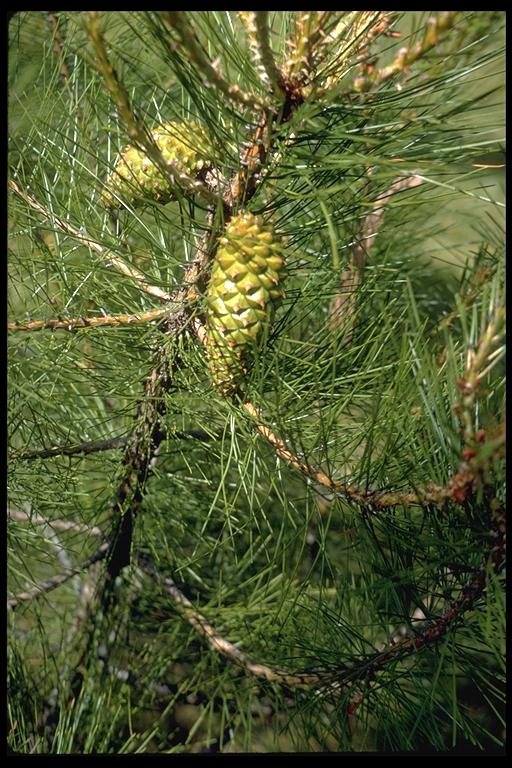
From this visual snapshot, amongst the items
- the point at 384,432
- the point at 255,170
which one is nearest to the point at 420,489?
the point at 384,432

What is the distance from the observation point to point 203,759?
0.47 meters

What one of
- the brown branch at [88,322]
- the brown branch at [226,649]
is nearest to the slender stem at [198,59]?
the brown branch at [88,322]

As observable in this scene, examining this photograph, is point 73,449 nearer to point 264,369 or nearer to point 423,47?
point 264,369

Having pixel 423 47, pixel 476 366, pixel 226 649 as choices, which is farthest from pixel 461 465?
pixel 226 649

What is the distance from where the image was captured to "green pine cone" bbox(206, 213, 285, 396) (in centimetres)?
32

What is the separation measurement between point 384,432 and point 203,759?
0.27 metres

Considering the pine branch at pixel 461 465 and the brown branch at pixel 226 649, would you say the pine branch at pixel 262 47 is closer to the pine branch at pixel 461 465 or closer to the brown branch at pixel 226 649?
the pine branch at pixel 461 465

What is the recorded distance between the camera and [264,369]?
1.17ft

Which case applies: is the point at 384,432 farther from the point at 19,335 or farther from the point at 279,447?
the point at 19,335

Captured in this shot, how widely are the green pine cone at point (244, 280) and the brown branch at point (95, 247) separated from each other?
65mm

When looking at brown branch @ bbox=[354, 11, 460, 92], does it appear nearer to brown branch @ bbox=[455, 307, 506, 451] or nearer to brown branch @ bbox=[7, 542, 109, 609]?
brown branch @ bbox=[455, 307, 506, 451]

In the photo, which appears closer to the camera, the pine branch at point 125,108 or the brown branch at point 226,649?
the pine branch at point 125,108

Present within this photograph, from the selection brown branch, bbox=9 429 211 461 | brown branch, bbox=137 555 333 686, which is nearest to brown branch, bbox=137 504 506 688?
brown branch, bbox=137 555 333 686

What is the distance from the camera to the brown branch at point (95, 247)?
0.39 m
